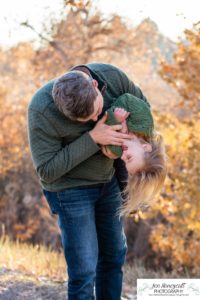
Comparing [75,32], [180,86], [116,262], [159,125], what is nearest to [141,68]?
[75,32]

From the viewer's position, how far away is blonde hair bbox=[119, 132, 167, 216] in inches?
123

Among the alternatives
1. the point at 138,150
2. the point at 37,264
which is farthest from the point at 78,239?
the point at 37,264

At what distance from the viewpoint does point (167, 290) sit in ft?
12.0

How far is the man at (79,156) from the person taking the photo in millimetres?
2877

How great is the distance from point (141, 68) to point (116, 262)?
10180 mm

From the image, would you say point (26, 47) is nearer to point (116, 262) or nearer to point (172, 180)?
point (172, 180)

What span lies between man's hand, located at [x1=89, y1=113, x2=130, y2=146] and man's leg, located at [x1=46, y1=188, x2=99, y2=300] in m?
0.33

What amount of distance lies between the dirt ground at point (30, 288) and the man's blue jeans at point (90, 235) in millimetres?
815

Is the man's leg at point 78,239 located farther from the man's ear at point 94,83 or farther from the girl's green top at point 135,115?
the man's ear at point 94,83

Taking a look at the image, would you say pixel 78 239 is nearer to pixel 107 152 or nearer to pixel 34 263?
pixel 107 152

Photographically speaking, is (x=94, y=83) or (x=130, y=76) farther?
(x=130, y=76)

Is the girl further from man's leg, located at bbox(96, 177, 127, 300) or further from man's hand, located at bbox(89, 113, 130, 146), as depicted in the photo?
man's leg, located at bbox(96, 177, 127, 300)

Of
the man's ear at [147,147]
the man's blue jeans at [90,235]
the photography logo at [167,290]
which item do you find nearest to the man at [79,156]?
the man's blue jeans at [90,235]

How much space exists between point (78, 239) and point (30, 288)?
138 centimetres
